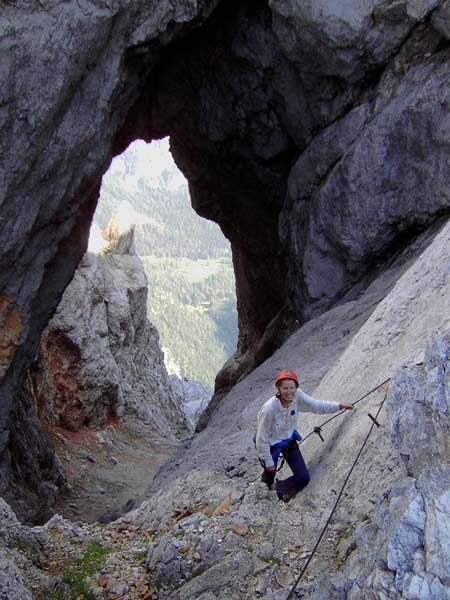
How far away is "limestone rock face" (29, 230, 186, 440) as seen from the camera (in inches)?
958

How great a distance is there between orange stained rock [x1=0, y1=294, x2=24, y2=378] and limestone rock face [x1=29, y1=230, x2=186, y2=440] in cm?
816

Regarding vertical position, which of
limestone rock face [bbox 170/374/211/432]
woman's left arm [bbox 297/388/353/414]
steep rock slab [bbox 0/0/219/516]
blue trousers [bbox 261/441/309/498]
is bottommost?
limestone rock face [bbox 170/374/211/432]

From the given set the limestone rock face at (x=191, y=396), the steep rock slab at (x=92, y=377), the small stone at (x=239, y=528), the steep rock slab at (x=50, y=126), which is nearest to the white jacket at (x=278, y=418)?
the small stone at (x=239, y=528)

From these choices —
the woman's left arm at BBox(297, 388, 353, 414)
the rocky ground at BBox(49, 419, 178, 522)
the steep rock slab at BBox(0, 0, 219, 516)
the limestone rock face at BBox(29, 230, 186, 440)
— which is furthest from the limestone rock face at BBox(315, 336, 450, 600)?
the limestone rock face at BBox(29, 230, 186, 440)

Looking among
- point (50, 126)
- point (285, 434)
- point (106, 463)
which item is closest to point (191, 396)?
point (106, 463)

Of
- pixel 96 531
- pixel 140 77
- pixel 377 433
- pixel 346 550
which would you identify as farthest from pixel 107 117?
pixel 346 550

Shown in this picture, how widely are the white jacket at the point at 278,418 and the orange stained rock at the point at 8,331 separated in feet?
25.6

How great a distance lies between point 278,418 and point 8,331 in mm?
8090

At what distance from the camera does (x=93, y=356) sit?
2562 cm

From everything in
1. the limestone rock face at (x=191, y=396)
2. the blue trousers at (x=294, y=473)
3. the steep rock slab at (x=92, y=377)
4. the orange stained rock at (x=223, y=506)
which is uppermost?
the steep rock slab at (x=92, y=377)

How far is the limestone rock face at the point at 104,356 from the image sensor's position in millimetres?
24344

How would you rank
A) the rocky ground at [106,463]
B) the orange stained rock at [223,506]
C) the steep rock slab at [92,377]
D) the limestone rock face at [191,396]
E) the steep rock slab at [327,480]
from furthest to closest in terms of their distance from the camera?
1. the limestone rock face at [191,396]
2. the rocky ground at [106,463]
3. the steep rock slab at [92,377]
4. the orange stained rock at [223,506]
5. the steep rock slab at [327,480]

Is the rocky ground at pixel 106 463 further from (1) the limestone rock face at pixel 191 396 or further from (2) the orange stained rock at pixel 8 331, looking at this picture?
(1) the limestone rock face at pixel 191 396

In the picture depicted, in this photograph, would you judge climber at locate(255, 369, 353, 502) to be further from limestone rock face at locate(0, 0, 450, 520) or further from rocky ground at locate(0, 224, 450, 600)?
limestone rock face at locate(0, 0, 450, 520)
